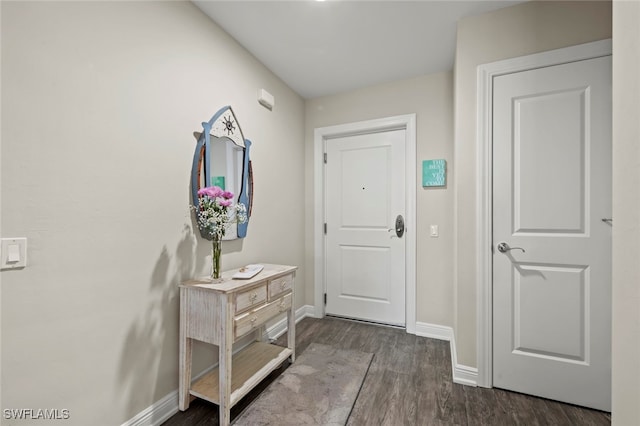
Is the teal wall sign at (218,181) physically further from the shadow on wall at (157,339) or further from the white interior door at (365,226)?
the white interior door at (365,226)

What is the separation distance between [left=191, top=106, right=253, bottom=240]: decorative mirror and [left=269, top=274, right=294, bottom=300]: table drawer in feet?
1.57

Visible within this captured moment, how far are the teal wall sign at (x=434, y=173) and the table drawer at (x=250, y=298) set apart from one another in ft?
5.93

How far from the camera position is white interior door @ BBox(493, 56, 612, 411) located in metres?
1.66

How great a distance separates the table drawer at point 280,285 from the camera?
192 cm

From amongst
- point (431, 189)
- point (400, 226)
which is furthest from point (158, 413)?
point (431, 189)

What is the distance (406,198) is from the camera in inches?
110

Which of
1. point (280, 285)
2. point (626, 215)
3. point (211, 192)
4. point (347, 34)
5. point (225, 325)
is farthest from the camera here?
point (347, 34)

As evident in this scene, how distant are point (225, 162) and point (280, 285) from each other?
0.98 meters

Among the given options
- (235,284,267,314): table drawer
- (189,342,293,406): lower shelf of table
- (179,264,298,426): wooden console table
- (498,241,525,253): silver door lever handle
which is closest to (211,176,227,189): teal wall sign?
(179,264,298,426): wooden console table

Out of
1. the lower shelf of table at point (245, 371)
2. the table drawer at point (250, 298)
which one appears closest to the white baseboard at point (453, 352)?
the lower shelf of table at point (245, 371)

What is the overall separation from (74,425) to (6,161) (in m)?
1.13

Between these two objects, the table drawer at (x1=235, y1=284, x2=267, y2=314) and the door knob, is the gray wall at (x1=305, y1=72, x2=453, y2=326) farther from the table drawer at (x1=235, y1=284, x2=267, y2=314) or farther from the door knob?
the table drawer at (x1=235, y1=284, x2=267, y2=314)

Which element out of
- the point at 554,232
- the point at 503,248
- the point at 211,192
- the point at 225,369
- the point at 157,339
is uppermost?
the point at 211,192

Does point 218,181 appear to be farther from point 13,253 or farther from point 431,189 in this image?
point 431,189
